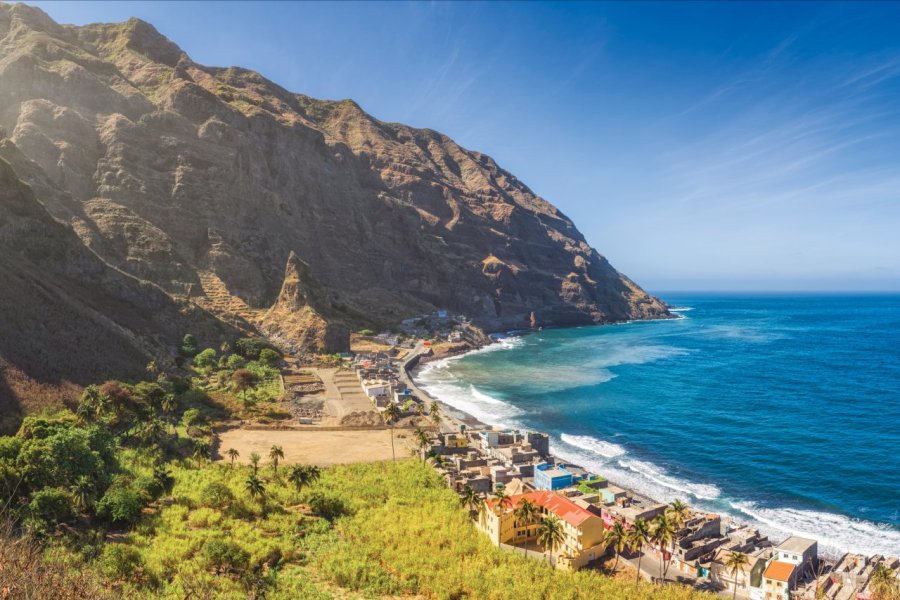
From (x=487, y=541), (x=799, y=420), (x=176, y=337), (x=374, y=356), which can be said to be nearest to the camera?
(x=487, y=541)

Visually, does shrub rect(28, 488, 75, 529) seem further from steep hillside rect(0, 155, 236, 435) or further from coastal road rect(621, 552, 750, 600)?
coastal road rect(621, 552, 750, 600)

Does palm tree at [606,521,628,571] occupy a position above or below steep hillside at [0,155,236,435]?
below

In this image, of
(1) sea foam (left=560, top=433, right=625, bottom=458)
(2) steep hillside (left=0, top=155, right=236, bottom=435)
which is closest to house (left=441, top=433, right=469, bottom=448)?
(1) sea foam (left=560, top=433, right=625, bottom=458)

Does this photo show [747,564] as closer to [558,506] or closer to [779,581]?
[779,581]

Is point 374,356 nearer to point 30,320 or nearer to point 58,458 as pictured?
point 30,320

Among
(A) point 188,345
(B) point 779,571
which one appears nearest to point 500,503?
(B) point 779,571

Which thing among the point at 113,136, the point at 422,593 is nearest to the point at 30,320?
the point at 422,593
